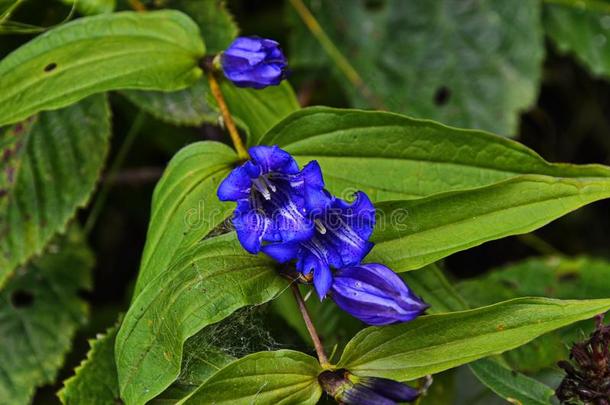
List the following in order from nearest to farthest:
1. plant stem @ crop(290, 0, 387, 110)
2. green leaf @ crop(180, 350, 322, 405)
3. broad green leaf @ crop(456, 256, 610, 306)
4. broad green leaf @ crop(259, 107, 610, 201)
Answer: green leaf @ crop(180, 350, 322, 405), broad green leaf @ crop(259, 107, 610, 201), broad green leaf @ crop(456, 256, 610, 306), plant stem @ crop(290, 0, 387, 110)

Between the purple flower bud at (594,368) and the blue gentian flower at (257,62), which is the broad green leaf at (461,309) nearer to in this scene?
the purple flower bud at (594,368)

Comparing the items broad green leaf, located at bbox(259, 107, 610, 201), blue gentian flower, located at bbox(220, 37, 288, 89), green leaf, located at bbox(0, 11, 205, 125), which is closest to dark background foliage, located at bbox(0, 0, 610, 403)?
green leaf, located at bbox(0, 11, 205, 125)

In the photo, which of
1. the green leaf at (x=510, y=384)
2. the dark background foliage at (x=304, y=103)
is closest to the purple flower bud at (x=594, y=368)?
the green leaf at (x=510, y=384)

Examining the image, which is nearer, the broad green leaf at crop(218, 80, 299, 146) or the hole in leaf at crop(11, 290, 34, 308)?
the broad green leaf at crop(218, 80, 299, 146)

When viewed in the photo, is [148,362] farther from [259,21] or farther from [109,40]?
[259,21]

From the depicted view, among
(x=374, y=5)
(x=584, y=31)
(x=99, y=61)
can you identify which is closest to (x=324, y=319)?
(x=99, y=61)

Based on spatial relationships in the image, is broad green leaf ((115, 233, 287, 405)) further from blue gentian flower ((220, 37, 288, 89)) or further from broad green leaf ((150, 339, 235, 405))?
blue gentian flower ((220, 37, 288, 89))
